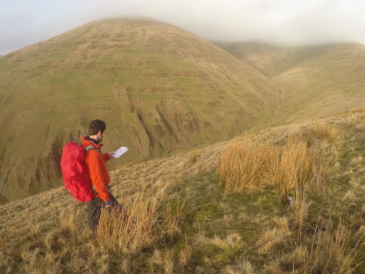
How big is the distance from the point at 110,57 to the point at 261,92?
3868 cm

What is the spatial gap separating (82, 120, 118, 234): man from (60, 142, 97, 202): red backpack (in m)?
0.08

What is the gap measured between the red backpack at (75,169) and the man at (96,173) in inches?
3.0

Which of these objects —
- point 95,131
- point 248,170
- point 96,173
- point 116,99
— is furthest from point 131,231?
point 116,99

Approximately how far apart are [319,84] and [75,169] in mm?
72330

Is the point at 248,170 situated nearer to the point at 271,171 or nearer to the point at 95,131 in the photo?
the point at 271,171

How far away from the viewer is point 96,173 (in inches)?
119

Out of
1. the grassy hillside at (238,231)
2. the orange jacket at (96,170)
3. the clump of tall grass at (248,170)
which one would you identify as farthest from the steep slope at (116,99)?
the orange jacket at (96,170)

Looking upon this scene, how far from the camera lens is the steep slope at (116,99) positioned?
3366 cm

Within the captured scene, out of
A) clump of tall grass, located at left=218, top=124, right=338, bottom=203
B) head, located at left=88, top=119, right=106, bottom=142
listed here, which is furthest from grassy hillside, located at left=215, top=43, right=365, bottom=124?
head, located at left=88, top=119, right=106, bottom=142

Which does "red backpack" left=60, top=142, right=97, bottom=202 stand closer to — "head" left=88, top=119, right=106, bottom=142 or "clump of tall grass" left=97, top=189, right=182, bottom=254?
"head" left=88, top=119, right=106, bottom=142

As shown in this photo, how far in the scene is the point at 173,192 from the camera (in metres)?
5.18

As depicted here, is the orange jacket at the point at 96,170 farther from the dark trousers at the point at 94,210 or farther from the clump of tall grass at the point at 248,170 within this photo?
the clump of tall grass at the point at 248,170

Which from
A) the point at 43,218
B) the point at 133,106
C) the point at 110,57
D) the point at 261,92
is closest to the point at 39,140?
the point at 133,106

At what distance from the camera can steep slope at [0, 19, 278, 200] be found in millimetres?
33656
